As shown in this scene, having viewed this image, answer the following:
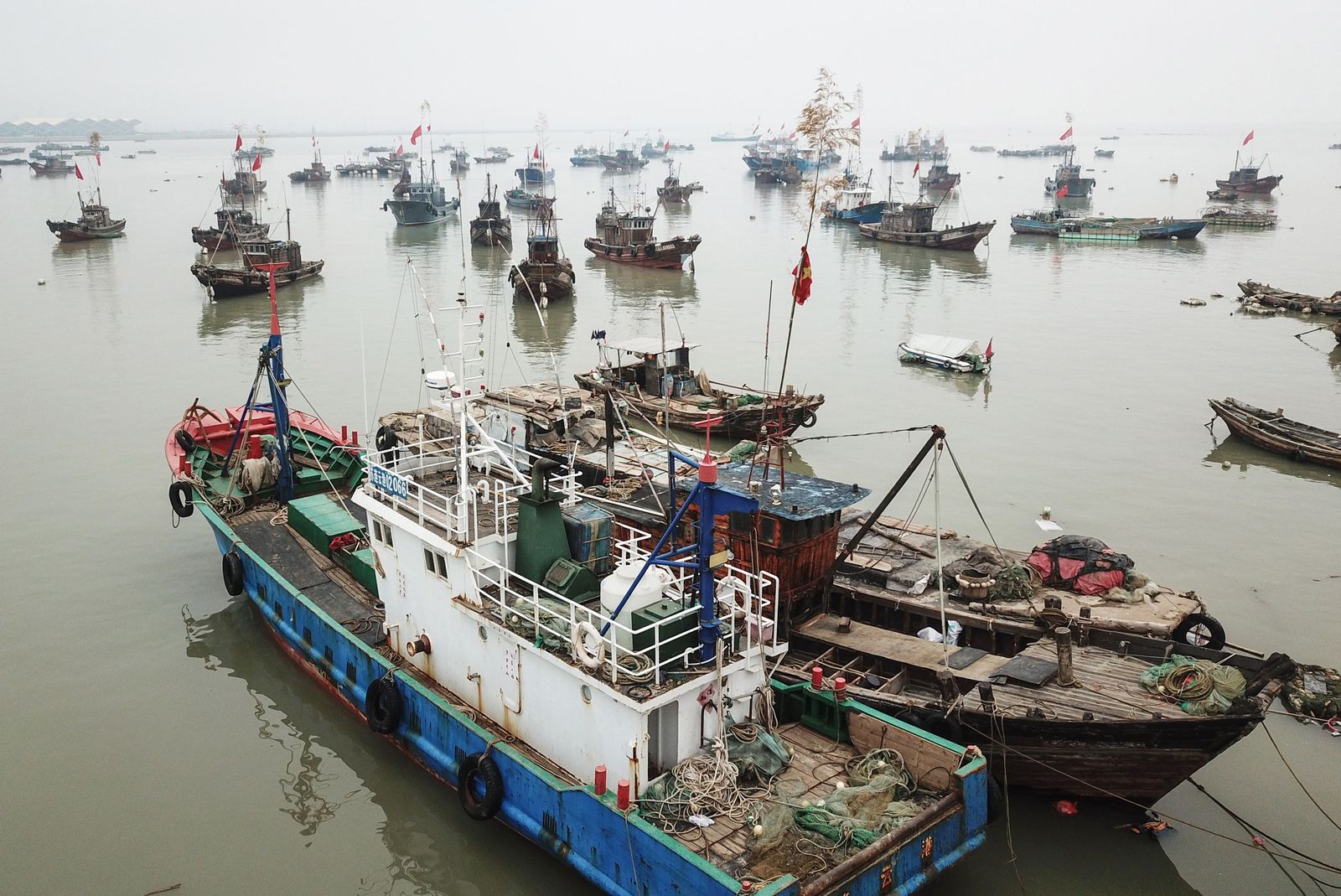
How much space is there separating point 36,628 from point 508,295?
120 ft

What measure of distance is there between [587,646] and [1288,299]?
51.2 m

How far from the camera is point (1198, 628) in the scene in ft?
53.2

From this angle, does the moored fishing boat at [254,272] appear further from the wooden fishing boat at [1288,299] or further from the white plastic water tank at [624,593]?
the wooden fishing boat at [1288,299]

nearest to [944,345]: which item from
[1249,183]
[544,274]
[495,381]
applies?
[495,381]

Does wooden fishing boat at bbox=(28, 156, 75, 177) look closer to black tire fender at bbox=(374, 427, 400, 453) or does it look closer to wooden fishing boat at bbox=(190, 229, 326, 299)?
wooden fishing boat at bbox=(190, 229, 326, 299)

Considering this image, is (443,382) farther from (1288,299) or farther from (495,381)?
(1288,299)

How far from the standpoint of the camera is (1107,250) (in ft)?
234

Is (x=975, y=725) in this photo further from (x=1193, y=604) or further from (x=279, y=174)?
(x=279, y=174)

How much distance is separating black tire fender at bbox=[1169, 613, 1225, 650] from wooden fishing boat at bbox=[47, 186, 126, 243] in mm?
75362

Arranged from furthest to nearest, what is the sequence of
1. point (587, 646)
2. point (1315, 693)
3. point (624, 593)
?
point (1315, 693), point (624, 593), point (587, 646)

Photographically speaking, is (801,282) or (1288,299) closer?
(801,282)

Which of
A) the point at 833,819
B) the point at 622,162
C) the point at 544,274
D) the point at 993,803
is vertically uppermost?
the point at 622,162

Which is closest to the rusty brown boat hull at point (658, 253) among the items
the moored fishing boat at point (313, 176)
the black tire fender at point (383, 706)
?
the black tire fender at point (383, 706)

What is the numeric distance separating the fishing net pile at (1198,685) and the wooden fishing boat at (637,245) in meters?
49.7
